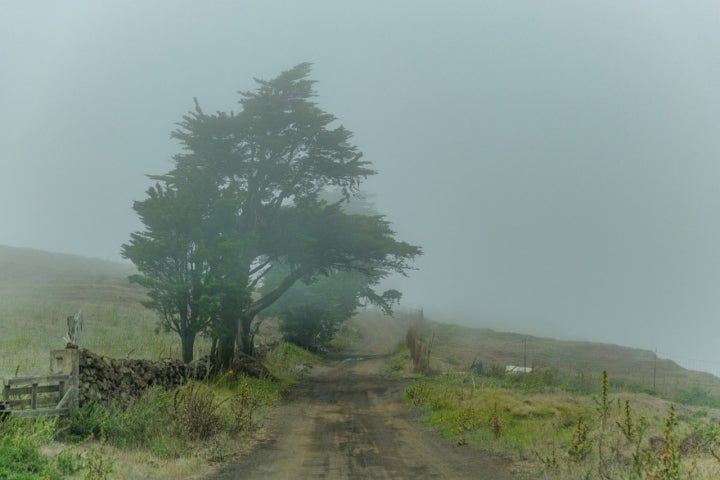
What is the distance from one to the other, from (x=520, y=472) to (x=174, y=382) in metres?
11.5

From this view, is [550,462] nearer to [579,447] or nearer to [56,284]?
[579,447]

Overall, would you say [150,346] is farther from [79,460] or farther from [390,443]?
[79,460]

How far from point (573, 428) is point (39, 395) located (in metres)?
10.9

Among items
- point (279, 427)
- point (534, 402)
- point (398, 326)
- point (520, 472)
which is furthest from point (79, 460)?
point (398, 326)

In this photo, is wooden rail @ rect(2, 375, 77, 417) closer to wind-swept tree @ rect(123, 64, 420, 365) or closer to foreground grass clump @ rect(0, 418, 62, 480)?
foreground grass clump @ rect(0, 418, 62, 480)

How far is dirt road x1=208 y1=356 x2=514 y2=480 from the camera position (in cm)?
1237

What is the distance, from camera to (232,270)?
2598 cm

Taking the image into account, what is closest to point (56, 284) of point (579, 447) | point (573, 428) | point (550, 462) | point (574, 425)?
point (574, 425)

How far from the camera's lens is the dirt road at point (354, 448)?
12367mm

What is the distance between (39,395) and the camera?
1322cm

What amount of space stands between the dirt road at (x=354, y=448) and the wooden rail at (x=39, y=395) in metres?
3.43

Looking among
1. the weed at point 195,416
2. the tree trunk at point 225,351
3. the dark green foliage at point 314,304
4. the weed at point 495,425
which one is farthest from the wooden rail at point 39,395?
the dark green foliage at point 314,304

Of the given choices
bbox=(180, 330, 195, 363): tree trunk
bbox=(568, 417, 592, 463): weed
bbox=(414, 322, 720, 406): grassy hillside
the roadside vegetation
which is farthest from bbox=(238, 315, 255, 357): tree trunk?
bbox=(568, 417, 592, 463): weed

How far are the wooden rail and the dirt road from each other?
3431mm
